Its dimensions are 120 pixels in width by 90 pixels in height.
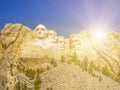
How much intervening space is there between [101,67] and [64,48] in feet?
19.2

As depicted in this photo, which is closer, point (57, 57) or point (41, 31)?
point (57, 57)

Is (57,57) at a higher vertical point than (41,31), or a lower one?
lower

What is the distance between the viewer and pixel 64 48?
55.2 meters

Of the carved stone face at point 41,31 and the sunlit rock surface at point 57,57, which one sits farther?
the carved stone face at point 41,31

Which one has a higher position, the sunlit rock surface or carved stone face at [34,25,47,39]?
carved stone face at [34,25,47,39]

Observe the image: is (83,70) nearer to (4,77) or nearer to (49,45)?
(49,45)

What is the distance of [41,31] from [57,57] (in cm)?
407

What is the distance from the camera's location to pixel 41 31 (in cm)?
5228

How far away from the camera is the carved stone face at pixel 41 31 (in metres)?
51.9

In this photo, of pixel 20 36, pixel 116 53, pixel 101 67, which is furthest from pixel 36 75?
pixel 116 53

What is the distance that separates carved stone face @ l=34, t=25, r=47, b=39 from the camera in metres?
51.9

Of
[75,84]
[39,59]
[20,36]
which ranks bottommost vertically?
[75,84]

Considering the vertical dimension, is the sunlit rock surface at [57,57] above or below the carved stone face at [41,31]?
below

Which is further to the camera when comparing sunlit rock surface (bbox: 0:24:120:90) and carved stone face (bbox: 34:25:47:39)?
carved stone face (bbox: 34:25:47:39)
